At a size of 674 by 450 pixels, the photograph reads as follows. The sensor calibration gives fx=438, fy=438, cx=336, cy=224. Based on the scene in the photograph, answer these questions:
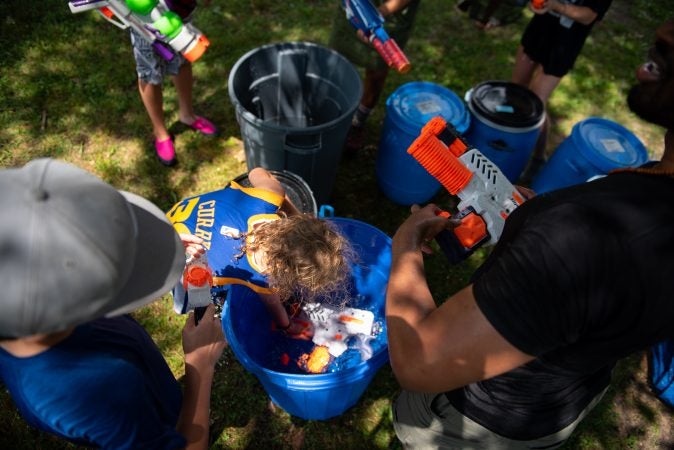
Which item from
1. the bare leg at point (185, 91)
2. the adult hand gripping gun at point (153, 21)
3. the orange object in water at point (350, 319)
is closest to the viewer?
the adult hand gripping gun at point (153, 21)

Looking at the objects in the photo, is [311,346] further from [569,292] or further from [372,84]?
[372,84]

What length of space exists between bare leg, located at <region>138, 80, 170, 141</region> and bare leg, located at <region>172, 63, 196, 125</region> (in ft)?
0.62

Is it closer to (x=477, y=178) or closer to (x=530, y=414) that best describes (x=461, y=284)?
(x=477, y=178)

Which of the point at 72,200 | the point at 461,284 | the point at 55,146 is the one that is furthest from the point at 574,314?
the point at 55,146

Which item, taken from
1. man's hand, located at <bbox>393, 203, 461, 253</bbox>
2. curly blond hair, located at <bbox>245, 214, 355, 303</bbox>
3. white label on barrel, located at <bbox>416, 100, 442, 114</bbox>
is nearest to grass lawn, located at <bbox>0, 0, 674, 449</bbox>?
white label on barrel, located at <bbox>416, 100, 442, 114</bbox>

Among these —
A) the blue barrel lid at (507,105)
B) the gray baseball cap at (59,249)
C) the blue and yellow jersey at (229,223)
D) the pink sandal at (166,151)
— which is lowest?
the pink sandal at (166,151)

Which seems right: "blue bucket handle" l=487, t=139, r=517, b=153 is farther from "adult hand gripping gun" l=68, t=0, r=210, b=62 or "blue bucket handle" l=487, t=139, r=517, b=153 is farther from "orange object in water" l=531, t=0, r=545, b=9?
"adult hand gripping gun" l=68, t=0, r=210, b=62

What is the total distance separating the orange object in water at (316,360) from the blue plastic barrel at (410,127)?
4.14 ft

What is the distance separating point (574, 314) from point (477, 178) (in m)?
1.01

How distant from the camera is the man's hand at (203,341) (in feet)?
4.56

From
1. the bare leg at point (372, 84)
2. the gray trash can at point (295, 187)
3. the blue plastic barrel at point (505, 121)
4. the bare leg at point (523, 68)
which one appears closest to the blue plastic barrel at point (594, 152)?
the blue plastic barrel at point (505, 121)

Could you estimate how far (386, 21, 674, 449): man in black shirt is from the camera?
0.83 metres

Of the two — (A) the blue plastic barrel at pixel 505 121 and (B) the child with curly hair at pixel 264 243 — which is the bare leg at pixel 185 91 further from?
(A) the blue plastic barrel at pixel 505 121

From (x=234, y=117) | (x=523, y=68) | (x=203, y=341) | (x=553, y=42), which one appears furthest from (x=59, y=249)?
(x=523, y=68)
